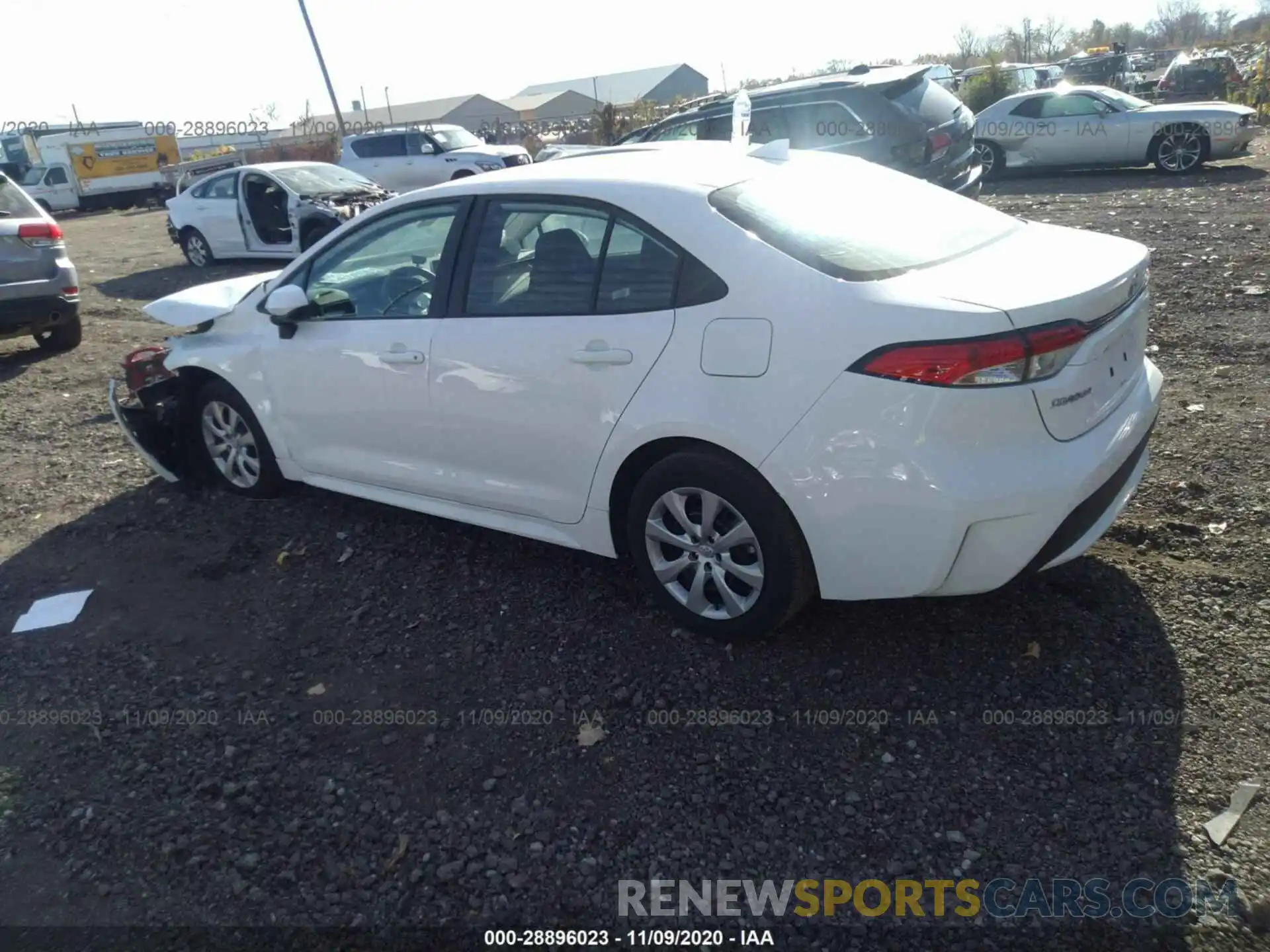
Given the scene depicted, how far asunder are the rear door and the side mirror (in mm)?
5440

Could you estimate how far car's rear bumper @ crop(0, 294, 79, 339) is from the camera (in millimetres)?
8508

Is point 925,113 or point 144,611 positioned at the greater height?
point 925,113

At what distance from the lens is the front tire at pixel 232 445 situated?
16.6 feet

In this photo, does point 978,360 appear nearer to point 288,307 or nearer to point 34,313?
point 288,307

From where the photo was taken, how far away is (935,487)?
2.90 m

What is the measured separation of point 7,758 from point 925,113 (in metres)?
9.76

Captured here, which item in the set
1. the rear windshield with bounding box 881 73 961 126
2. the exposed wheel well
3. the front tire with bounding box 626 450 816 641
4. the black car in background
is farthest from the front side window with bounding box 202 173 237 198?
the front tire with bounding box 626 450 816 641

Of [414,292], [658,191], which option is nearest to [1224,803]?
[658,191]

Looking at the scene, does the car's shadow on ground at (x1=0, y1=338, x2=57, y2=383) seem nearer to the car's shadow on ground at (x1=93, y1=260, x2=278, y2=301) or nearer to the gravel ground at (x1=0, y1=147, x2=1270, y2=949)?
the car's shadow on ground at (x1=93, y1=260, x2=278, y2=301)

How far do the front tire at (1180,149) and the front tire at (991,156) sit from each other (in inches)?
101

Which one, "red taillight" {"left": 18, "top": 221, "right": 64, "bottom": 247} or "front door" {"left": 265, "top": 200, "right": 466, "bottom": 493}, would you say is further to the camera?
"red taillight" {"left": 18, "top": 221, "right": 64, "bottom": 247}

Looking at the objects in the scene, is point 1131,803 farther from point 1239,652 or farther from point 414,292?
→ point 414,292

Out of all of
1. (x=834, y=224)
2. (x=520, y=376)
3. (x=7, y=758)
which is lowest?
(x=7, y=758)

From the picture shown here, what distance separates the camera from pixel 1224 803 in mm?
2672
